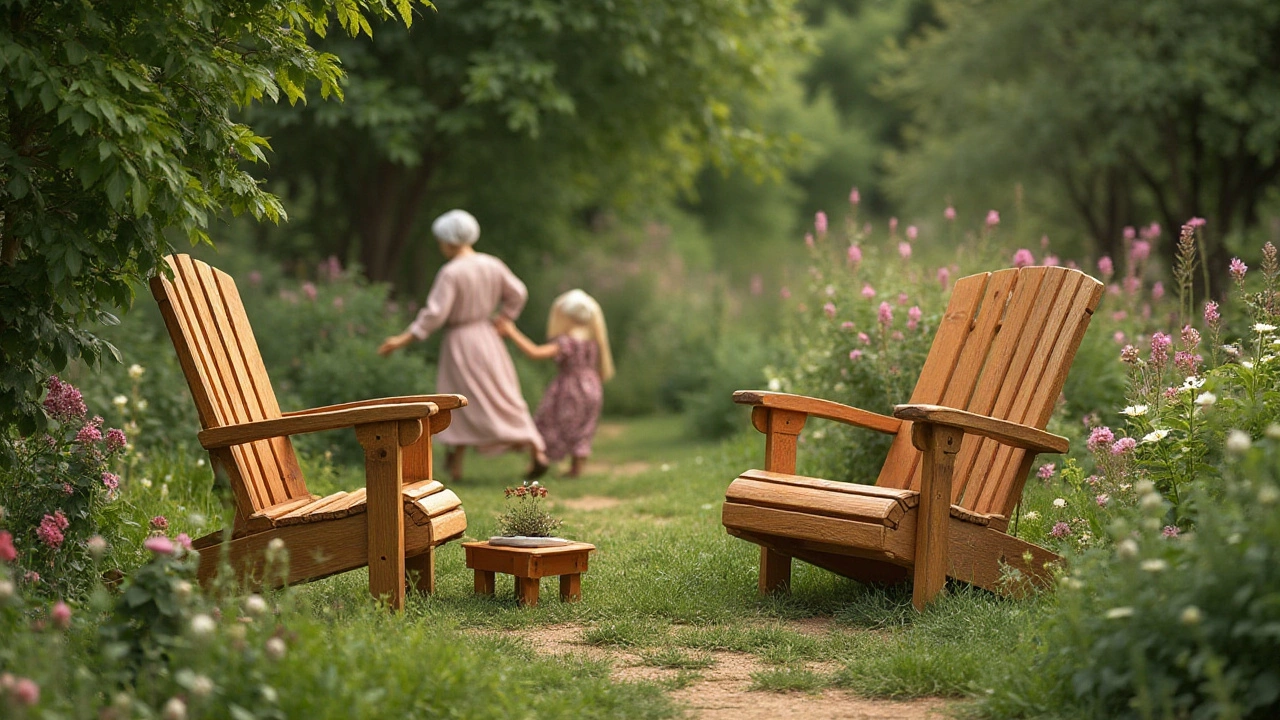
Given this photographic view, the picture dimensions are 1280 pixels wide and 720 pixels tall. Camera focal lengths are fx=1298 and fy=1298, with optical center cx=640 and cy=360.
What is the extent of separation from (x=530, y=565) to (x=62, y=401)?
175 cm

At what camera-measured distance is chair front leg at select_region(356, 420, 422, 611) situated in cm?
441

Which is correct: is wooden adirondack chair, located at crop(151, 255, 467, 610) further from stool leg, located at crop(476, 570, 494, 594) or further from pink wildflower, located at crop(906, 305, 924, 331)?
pink wildflower, located at crop(906, 305, 924, 331)

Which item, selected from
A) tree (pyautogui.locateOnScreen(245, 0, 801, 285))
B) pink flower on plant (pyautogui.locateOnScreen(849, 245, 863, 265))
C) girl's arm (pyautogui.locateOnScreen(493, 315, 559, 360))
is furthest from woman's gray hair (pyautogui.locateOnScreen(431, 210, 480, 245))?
pink flower on plant (pyautogui.locateOnScreen(849, 245, 863, 265))

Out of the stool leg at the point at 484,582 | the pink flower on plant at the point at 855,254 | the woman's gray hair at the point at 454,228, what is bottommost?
the stool leg at the point at 484,582

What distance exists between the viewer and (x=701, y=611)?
15.9 feet

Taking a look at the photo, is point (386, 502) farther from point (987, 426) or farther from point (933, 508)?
point (987, 426)

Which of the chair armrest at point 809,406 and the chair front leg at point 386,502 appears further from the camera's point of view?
the chair armrest at point 809,406

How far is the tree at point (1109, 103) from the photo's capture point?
47.2 ft

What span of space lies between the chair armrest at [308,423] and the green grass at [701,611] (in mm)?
568

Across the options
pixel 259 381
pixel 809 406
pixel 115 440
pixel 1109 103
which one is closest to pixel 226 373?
pixel 259 381

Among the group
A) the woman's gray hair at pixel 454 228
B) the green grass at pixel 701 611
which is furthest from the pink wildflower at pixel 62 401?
the woman's gray hair at pixel 454 228

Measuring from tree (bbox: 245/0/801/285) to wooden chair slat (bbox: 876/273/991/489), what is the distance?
5306 millimetres

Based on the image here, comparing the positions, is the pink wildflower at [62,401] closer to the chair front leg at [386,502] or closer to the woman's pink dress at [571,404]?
the chair front leg at [386,502]

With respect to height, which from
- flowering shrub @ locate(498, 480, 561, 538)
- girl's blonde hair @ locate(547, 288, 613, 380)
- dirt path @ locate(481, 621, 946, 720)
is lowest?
dirt path @ locate(481, 621, 946, 720)
